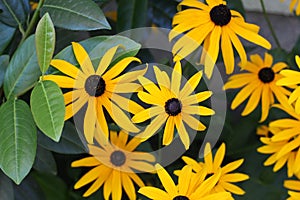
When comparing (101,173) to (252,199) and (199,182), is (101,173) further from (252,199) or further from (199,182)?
(252,199)

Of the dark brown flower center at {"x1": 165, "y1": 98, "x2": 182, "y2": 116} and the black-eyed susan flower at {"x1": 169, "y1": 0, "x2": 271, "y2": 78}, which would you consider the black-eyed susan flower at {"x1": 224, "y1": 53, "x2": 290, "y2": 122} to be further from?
the dark brown flower center at {"x1": 165, "y1": 98, "x2": 182, "y2": 116}

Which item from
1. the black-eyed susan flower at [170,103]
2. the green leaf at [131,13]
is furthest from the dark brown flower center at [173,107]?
the green leaf at [131,13]

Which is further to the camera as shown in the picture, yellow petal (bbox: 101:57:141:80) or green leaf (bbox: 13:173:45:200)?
green leaf (bbox: 13:173:45:200)

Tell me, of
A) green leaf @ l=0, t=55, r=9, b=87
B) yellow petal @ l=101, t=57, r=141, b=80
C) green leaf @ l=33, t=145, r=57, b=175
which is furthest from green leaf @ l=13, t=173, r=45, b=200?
yellow petal @ l=101, t=57, r=141, b=80

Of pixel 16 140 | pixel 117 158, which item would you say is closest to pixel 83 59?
pixel 16 140

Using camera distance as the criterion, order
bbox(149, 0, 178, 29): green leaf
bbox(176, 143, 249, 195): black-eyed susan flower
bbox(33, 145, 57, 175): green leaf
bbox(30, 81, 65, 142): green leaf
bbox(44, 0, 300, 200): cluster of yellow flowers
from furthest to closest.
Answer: bbox(149, 0, 178, 29): green leaf → bbox(33, 145, 57, 175): green leaf → bbox(176, 143, 249, 195): black-eyed susan flower → bbox(44, 0, 300, 200): cluster of yellow flowers → bbox(30, 81, 65, 142): green leaf

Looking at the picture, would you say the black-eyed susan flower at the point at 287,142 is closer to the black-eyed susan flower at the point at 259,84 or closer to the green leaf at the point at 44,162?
the black-eyed susan flower at the point at 259,84

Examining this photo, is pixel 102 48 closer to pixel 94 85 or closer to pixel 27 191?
pixel 94 85
